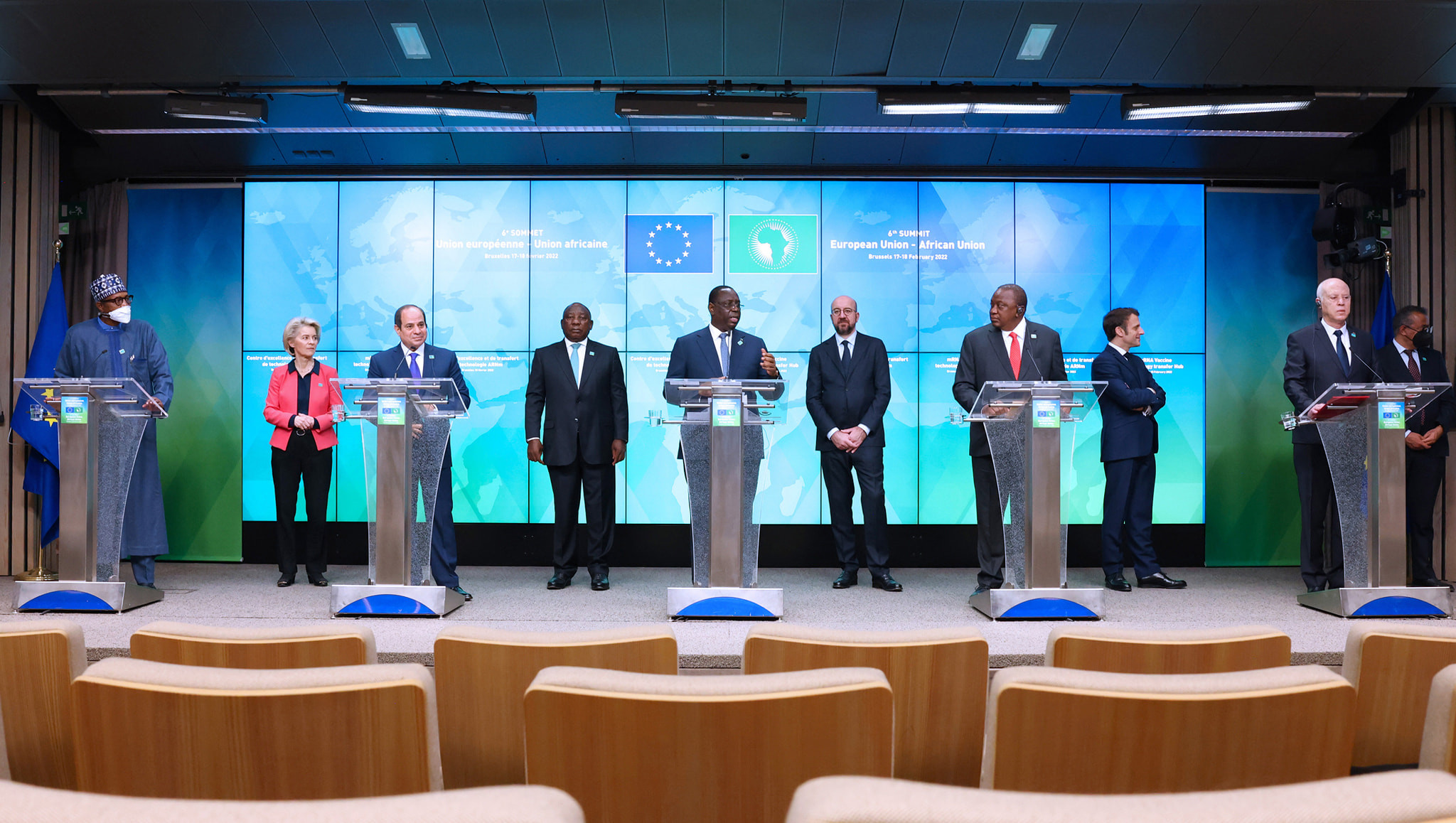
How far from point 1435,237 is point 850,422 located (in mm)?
4165

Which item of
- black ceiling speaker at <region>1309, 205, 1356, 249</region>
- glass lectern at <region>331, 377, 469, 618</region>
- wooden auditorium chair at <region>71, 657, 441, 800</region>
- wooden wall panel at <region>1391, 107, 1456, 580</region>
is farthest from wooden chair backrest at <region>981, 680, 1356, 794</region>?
black ceiling speaker at <region>1309, 205, 1356, 249</region>

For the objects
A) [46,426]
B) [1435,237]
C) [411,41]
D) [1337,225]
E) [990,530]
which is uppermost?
[411,41]

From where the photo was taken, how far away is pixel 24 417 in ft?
18.0

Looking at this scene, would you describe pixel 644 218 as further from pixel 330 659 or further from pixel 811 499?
pixel 330 659

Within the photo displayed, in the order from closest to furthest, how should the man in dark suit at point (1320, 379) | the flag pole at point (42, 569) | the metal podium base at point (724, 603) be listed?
the metal podium base at point (724, 603) < the man in dark suit at point (1320, 379) < the flag pole at point (42, 569)

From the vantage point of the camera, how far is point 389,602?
407cm

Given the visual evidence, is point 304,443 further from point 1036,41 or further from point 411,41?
point 1036,41

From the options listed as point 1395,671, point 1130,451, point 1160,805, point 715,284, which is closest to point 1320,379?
point 1130,451

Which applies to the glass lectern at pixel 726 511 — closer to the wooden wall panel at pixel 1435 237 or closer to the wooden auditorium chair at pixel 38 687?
the wooden auditorium chair at pixel 38 687

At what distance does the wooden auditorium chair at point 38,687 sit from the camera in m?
1.54

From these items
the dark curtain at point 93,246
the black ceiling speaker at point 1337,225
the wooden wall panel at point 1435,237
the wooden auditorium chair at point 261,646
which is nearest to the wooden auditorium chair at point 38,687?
the wooden auditorium chair at point 261,646

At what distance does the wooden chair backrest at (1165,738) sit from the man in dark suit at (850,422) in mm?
3918

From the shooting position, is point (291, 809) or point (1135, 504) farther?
point (1135, 504)

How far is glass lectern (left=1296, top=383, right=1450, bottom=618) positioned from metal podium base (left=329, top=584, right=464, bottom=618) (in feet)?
14.4
